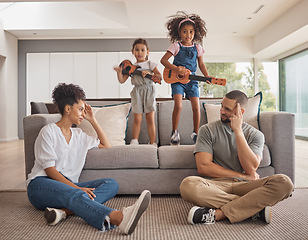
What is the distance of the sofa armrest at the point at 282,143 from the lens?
8.04 feet

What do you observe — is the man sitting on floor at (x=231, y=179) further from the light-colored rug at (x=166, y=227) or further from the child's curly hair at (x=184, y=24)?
the child's curly hair at (x=184, y=24)

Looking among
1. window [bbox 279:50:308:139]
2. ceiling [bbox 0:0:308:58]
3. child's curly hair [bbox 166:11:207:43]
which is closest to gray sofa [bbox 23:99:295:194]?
child's curly hair [bbox 166:11:207:43]

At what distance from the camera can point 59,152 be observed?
205 centimetres

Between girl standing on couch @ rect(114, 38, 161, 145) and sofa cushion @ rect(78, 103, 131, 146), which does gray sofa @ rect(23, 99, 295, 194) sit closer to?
sofa cushion @ rect(78, 103, 131, 146)

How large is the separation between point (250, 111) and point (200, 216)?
1.22 meters

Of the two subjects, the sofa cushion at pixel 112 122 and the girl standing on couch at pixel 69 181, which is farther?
the sofa cushion at pixel 112 122

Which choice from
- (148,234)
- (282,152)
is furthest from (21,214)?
(282,152)

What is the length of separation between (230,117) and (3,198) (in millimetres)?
1759

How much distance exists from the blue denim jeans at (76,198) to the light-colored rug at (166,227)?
3.1 inches

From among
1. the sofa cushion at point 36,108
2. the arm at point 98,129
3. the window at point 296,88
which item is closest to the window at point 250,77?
the window at point 296,88

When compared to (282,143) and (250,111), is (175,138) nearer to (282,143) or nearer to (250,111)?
(250,111)

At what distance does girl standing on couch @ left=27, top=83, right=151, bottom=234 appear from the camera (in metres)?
1.69

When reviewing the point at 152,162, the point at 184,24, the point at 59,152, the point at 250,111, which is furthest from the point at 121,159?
the point at 184,24

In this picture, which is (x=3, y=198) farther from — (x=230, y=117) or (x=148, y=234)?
(x=230, y=117)
